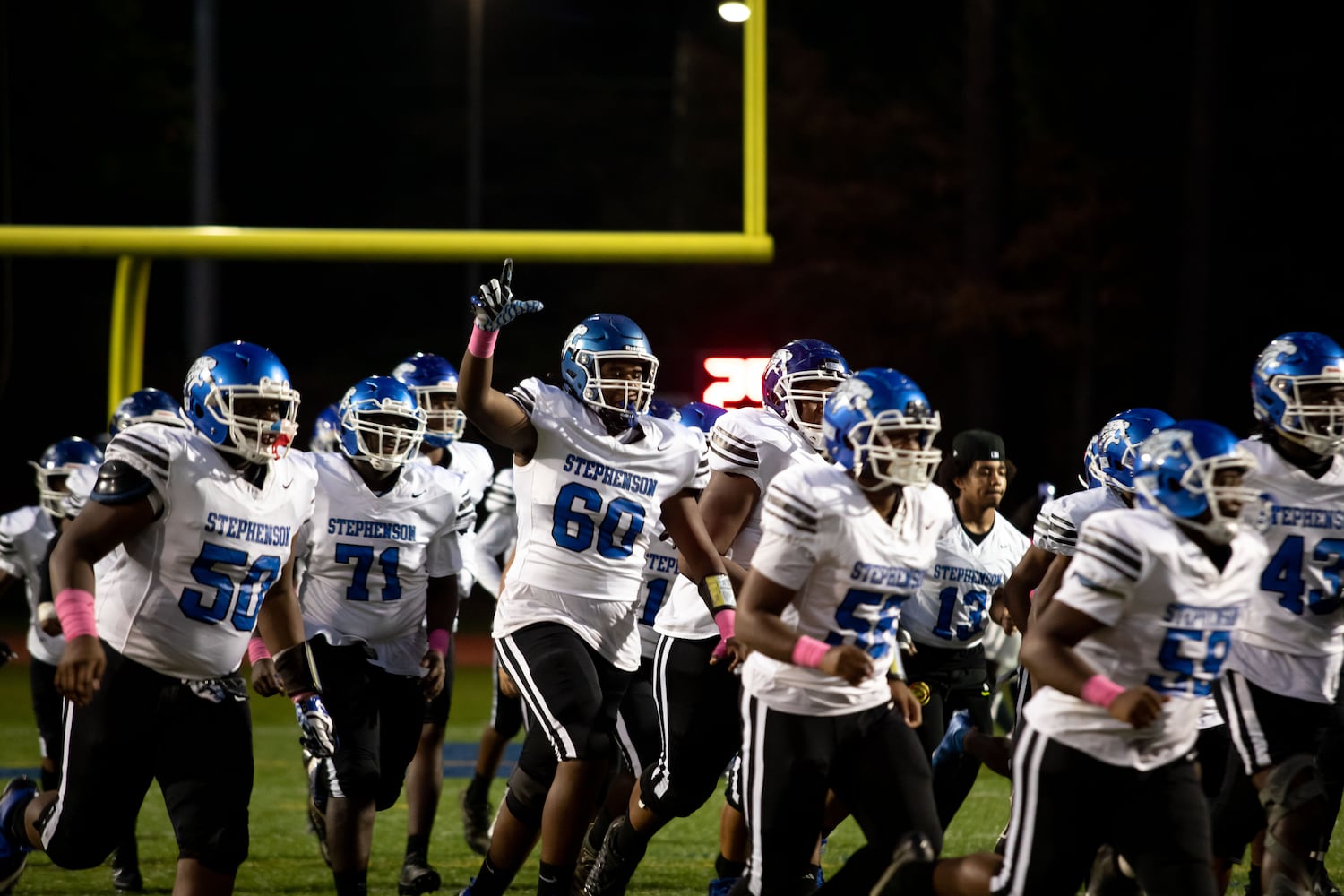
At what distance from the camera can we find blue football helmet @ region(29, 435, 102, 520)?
26.3 feet

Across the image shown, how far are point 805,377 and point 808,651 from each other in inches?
69.5

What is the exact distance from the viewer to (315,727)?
5301 millimetres

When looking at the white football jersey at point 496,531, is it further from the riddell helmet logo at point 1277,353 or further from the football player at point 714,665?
the riddell helmet logo at point 1277,353

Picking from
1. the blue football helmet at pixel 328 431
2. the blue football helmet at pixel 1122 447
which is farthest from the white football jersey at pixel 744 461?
the blue football helmet at pixel 328 431

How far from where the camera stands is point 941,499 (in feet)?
15.5

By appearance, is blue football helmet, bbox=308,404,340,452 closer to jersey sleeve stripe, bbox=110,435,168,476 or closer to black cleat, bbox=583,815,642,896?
black cleat, bbox=583,815,642,896

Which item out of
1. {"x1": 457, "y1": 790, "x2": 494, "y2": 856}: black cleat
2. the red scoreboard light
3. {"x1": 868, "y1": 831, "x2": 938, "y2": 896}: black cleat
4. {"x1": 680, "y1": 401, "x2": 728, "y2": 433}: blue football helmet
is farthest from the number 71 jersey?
the red scoreboard light

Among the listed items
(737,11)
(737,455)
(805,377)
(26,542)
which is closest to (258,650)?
(737,455)

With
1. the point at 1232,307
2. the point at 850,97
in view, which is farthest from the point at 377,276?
the point at 1232,307

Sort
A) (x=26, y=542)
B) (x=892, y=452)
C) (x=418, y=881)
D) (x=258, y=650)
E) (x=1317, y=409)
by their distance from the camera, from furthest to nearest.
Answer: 1. (x=26, y=542)
2. (x=418, y=881)
3. (x=258, y=650)
4. (x=1317, y=409)
5. (x=892, y=452)

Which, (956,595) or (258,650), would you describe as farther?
(956,595)

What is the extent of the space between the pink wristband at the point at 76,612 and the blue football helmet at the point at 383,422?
4.84 feet

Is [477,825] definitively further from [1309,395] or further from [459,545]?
[1309,395]

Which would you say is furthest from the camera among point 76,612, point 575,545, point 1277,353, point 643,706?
point 643,706
